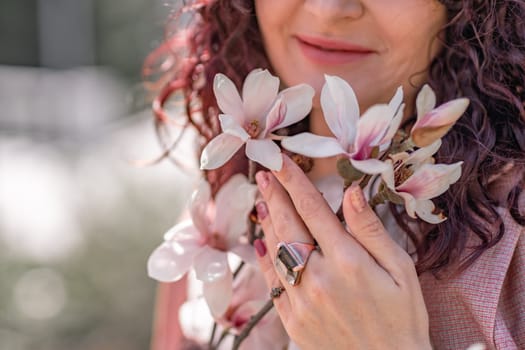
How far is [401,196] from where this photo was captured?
0.90 meters

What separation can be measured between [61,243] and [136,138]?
965mm

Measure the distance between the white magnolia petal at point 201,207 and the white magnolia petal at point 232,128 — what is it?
296mm

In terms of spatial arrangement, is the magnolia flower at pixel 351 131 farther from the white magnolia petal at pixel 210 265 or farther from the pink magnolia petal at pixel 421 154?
the white magnolia petal at pixel 210 265

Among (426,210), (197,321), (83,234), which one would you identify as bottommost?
(83,234)

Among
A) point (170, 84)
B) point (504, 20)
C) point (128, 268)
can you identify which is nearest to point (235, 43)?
point (170, 84)

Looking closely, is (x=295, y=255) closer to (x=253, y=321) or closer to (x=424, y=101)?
(x=253, y=321)

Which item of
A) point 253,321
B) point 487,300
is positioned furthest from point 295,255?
point 487,300

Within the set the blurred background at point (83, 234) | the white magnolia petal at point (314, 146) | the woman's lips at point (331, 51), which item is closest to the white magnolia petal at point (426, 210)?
the white magnolia petal at point (314, 146)

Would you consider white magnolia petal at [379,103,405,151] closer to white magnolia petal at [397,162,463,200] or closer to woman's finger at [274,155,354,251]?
white magnolia petal at [397,162,463,200]

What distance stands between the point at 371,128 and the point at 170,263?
1.45ft

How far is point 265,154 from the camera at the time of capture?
94cm

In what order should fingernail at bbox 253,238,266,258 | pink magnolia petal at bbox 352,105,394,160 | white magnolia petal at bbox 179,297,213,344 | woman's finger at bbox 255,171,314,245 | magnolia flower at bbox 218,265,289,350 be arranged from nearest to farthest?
pink magnolia petal at bbox 352,105,394,160 < woman's finger at bbox 255,171,314,245 < fingernail at bbox 253,238,266,258 < magnolia flower at bbox 218,265,289,350 < white magnolia petal at bbox 179,297,213,344

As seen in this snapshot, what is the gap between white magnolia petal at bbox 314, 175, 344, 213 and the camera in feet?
4.48

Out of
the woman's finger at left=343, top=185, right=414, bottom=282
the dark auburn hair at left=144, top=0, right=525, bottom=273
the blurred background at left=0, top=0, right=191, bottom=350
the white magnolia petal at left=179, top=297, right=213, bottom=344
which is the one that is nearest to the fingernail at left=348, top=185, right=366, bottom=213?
the woman's finger at left=343, top=185, right=414, bottom=282
